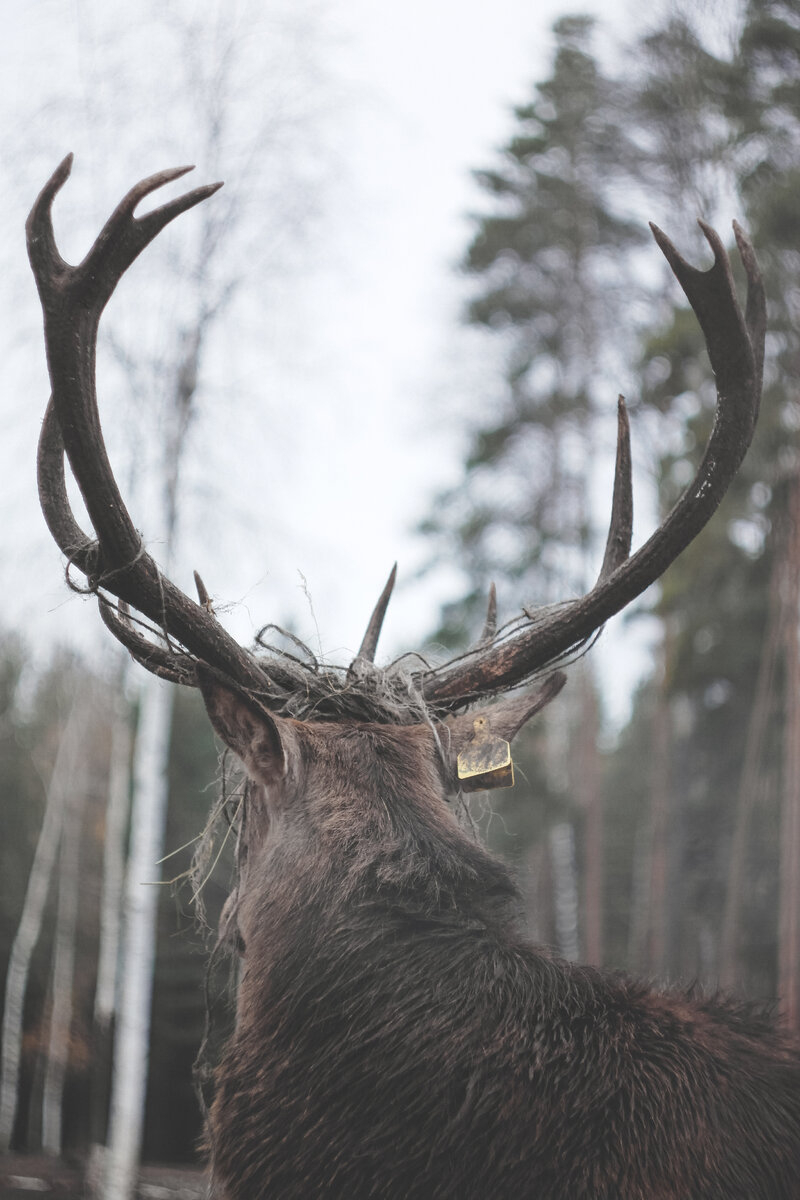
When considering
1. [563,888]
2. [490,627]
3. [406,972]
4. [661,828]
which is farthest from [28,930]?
[406,972]

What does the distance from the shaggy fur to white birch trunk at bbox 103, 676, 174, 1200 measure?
390 cm

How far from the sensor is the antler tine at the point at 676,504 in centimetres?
266

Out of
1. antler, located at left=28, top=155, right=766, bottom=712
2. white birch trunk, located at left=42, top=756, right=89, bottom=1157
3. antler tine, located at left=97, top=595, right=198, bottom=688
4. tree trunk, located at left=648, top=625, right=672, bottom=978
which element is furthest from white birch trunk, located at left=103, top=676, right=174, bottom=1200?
tree trunk, located at left=648, top=625, right=672, bottom=978

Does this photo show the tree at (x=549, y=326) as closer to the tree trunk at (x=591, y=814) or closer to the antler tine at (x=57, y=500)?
the tree trunk at (x=591, y=814)

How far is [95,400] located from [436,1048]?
165cm

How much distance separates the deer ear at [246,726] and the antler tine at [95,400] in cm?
26

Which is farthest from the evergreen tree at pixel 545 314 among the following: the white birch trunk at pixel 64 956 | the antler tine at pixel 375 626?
the antler tine at pixel 375 626

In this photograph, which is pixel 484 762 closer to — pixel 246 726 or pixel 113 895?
pixel 246 726

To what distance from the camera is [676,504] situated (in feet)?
9.57

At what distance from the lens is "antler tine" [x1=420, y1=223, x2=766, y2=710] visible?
2660 millimetres

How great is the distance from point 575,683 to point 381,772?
1655 centimetres

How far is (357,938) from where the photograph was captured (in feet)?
7.39

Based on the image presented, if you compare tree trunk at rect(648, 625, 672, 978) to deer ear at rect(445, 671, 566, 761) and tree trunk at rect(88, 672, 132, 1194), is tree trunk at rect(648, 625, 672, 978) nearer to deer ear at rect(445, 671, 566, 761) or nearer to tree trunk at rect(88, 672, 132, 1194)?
tree trunk at rect(88, 672, 132, 1194)

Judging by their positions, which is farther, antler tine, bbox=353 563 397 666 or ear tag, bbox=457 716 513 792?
antler tine, bbox=353 563 397 666
